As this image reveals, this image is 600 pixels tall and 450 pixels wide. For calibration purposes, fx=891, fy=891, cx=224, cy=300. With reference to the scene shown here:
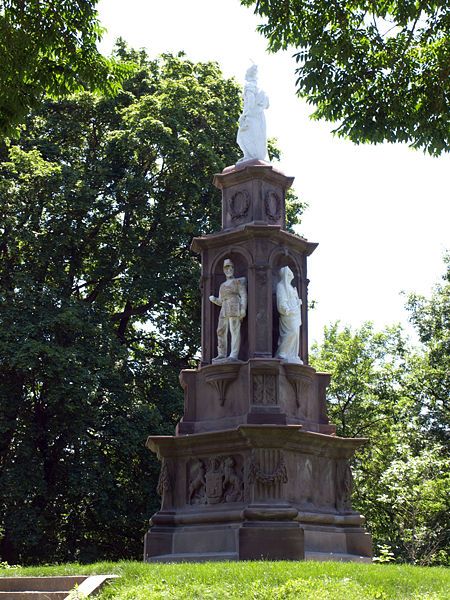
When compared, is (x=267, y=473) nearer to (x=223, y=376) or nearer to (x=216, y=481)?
(x=216, y=481)

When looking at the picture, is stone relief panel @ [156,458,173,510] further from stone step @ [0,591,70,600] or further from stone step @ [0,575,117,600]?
stone step @ [0,591,70,600]

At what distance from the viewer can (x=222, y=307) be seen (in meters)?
15.2

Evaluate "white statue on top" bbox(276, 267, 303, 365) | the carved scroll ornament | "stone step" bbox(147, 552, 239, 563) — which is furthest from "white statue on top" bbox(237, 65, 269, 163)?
"stone step" bbox(147, 552, 239, 563)

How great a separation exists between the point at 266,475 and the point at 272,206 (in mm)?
5064

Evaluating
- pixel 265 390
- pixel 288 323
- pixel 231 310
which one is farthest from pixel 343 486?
pixel 231 310

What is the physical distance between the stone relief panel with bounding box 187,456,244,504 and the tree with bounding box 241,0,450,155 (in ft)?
20.3

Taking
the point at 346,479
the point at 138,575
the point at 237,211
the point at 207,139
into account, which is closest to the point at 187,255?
the point at 207,139

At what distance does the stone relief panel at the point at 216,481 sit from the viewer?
13.8 meters

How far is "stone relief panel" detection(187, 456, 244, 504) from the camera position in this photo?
45.2 feet

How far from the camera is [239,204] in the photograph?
16.1 metres

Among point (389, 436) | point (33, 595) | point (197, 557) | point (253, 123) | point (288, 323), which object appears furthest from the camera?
point (389, 436)

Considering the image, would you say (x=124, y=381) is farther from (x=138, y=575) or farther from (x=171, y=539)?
(x=138, y=575)

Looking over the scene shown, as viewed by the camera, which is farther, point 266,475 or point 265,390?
point 265,390

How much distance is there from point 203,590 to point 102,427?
13174 millimetres
